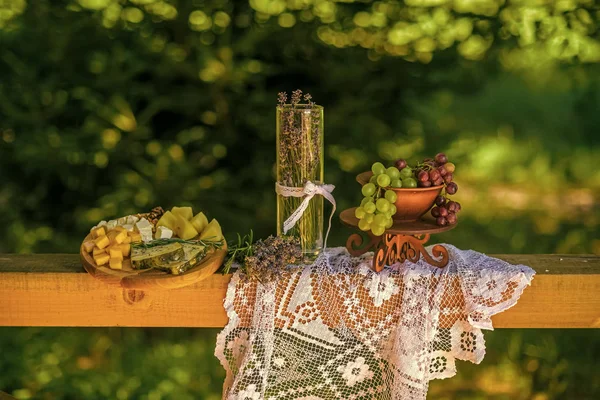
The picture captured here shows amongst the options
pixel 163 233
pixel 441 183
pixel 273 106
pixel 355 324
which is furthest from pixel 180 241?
pixel 273 106

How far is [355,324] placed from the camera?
1.61 meters

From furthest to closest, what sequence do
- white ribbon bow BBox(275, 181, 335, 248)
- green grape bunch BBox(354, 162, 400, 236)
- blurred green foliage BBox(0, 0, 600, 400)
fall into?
blurred green foliage BBox(0, 0, 600, 400) → white ribbon bow BBox(275, 181, 335, 248) → green grape bunch BBox(354, 162, 400, 236)

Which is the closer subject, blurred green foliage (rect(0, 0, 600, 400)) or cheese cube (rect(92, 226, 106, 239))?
cheese cube (rect(92, 226, 106, 239))

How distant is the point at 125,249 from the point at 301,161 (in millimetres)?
431

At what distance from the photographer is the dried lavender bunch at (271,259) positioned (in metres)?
1.57

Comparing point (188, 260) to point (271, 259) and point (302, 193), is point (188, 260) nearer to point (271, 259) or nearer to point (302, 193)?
point (271, 259)

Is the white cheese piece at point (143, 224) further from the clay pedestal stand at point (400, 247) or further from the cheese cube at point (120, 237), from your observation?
the clay pedestal stand at point (400, 247)

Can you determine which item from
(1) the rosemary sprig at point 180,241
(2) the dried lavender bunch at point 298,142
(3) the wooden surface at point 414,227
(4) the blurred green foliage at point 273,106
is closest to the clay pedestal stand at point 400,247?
(3) the wooden surface at point 414,227

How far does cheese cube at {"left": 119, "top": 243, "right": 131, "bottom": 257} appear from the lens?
154 cm

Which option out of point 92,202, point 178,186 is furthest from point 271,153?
point 92,202

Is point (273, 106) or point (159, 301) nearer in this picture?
point (159, 301)

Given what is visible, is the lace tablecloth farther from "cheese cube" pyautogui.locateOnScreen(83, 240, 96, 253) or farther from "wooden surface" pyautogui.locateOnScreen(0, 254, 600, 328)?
"cheese cube" pyautogui.locateOnScreen(83, 240, 96, 253)

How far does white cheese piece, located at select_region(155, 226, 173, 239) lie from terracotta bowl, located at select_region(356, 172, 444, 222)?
507 mm

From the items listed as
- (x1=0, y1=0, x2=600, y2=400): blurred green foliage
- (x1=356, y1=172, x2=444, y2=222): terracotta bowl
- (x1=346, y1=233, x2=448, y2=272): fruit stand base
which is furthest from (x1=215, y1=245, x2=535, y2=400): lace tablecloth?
(x1=0, y1=0, x2=600, y2=400): blurred green foliage
